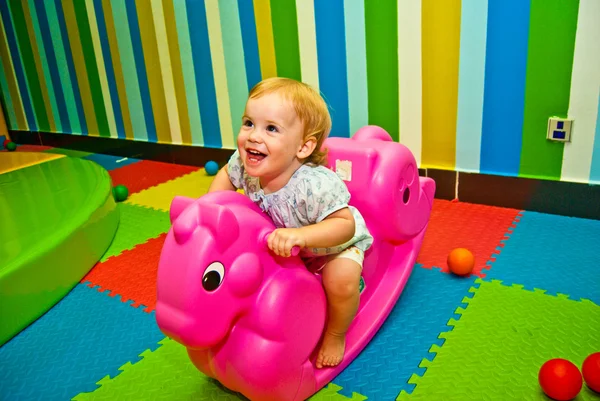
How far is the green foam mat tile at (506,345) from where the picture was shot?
0.98 metres

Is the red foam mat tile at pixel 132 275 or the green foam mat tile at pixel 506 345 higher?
the green foam mat tile at pixel 506 345

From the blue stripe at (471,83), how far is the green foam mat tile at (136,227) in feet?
3.79

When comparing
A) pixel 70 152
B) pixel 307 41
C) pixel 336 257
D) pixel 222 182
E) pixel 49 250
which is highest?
pixel 307 41

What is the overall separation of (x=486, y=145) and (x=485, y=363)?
38.5 inches

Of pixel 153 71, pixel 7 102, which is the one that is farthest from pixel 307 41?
pixel 7 102

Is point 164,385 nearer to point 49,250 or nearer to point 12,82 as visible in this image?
point 49,250

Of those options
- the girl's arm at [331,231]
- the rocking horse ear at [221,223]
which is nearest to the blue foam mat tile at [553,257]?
the girl's arm at [331,231]

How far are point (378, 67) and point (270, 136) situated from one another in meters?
1.12

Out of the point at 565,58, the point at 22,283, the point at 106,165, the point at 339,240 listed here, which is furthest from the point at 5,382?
the point at 106,165

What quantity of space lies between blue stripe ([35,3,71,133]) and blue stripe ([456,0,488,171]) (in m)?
2.65

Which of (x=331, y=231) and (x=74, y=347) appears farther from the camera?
(x=74, y=347)

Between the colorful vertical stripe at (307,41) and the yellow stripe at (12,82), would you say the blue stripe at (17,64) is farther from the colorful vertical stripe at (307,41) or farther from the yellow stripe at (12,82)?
the colorful vertical stripe at (307,41)

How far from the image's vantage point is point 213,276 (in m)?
0.84

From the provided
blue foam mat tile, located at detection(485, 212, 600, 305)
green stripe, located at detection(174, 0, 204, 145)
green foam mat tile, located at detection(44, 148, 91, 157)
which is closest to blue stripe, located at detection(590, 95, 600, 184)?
blue foam mat tile, located at detection(485, 212, 600, 305)
